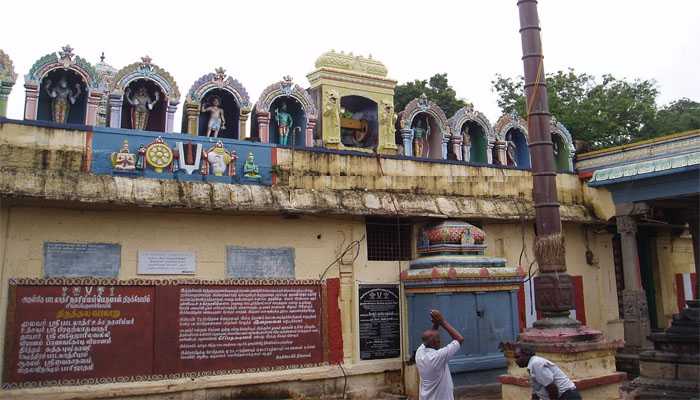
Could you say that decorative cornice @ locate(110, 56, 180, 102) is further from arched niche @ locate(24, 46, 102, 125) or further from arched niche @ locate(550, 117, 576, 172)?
arched niche @ locate(550, 117, 576, 172)

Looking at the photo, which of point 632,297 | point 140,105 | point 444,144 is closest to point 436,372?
point 140,105

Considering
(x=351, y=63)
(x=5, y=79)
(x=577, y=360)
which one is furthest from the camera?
(x=351, y=63)

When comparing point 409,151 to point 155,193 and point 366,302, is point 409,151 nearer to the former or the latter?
point 366,302

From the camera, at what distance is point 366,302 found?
11.3 metres

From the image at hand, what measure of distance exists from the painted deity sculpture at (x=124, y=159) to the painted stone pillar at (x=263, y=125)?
241 centimetres

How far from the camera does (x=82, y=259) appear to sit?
916 centimetres

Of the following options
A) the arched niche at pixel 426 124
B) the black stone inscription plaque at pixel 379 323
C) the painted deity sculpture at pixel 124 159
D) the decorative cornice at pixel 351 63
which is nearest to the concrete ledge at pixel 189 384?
the black stone inscription plaque at pixel 379 323

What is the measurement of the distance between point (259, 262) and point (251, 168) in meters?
1.60

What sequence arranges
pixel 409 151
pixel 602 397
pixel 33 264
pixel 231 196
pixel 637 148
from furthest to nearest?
pixel 637 148
pixel 409 151
pixel 231 196
pixel 33 264
pixel 602 397

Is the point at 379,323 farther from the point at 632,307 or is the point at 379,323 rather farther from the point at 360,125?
the point at 632,307

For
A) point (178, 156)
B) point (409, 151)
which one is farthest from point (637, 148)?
point (178, 156)

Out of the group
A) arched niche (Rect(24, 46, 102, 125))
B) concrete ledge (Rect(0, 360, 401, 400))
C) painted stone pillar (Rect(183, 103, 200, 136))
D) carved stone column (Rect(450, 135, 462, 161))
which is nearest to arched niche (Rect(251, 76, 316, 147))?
painted stone pillar (Rect(183, 103, 200, 136))

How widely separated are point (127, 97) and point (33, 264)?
3230 mm

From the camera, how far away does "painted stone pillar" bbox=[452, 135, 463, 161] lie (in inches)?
524
